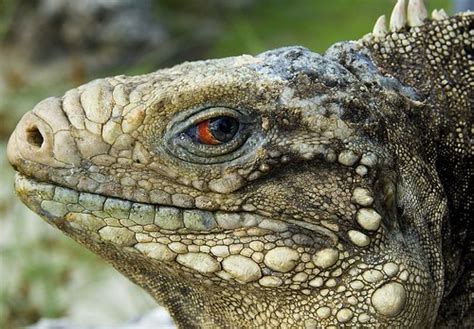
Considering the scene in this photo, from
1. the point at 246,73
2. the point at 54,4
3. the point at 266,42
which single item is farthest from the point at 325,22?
the point at 246,73

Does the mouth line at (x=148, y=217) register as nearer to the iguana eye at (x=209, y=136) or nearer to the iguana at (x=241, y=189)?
the iguana at (x=241, y=189)

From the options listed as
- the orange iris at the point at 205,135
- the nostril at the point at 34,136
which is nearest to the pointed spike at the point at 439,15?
the orange iris at the point at 205,135

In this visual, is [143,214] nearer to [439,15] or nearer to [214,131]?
[214,131]

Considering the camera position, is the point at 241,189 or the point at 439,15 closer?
the point at 241,189

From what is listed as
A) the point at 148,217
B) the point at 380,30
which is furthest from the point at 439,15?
the point at 148,217

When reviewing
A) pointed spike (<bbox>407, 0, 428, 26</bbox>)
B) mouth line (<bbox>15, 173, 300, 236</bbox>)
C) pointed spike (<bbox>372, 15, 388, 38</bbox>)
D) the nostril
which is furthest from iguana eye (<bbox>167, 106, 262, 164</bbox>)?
pointed spike (<bbox>407, 0, 428, 26</bbox>)

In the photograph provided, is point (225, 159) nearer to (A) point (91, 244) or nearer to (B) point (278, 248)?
(B) point (278, 248)
